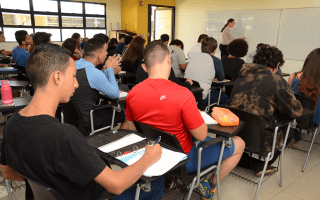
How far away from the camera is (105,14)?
937 cm

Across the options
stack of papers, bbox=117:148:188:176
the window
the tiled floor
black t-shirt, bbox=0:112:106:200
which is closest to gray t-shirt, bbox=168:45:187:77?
the tiled floor

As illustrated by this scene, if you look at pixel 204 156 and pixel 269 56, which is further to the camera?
pixel 269 56

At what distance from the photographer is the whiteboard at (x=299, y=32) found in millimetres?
5892

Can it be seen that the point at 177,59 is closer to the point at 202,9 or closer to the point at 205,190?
the point at 205,190

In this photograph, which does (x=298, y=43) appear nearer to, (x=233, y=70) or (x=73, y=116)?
(x=233, y=70)

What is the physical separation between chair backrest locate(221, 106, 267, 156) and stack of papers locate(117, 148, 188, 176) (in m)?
0.88

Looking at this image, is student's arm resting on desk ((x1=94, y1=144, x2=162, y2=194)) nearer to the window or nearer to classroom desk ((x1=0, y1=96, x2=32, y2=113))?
classroom desk ((x1=0, y1=96, x2=32, y2=113))

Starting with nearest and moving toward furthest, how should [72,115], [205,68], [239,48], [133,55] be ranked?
[72,115] < [205,68] < [239,48] < [133,55]

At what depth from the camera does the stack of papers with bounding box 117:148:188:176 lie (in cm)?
103

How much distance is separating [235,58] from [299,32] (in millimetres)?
3549

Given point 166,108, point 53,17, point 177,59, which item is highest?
point 53,17

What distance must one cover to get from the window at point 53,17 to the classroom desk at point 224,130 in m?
8.76

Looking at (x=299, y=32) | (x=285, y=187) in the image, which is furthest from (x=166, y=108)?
(x=299, y=32)

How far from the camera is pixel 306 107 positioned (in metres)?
2.37
